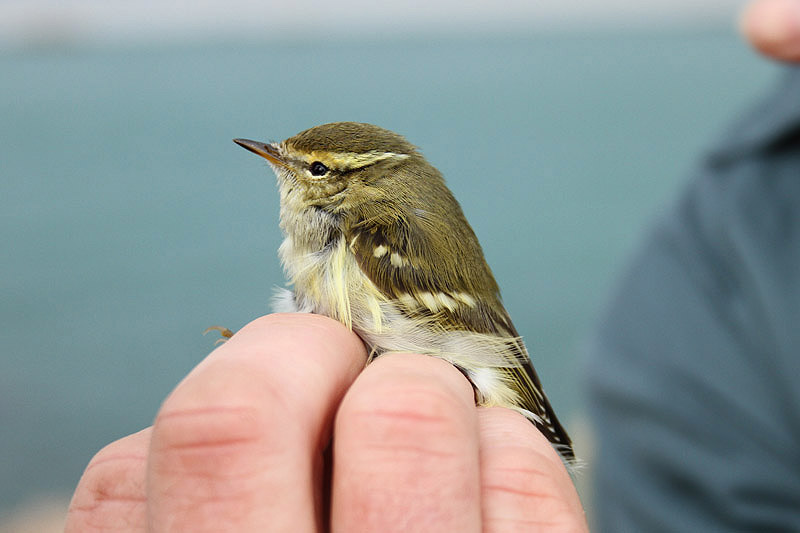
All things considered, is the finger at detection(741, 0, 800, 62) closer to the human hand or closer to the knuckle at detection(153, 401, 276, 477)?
the human hand

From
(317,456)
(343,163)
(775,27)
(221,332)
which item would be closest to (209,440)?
(317,456)

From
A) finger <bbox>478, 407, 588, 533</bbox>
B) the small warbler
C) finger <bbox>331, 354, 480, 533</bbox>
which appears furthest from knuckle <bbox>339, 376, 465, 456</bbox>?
the small warbler

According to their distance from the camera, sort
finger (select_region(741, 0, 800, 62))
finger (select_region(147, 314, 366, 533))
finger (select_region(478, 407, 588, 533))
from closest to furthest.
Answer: finger (select_region(147, 314, 366, 533)) < finger (select_region(478, 407, 588, 533)) < finger (select_region(741, 0, 800, 62))

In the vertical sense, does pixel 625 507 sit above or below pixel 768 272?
below

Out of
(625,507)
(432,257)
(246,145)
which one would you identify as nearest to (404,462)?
(432,257)

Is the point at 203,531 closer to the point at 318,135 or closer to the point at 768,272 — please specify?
the point at 318,135

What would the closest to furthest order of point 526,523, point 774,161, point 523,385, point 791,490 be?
point 526,523 < point 523,385 < point 791,490 < point 774,161
